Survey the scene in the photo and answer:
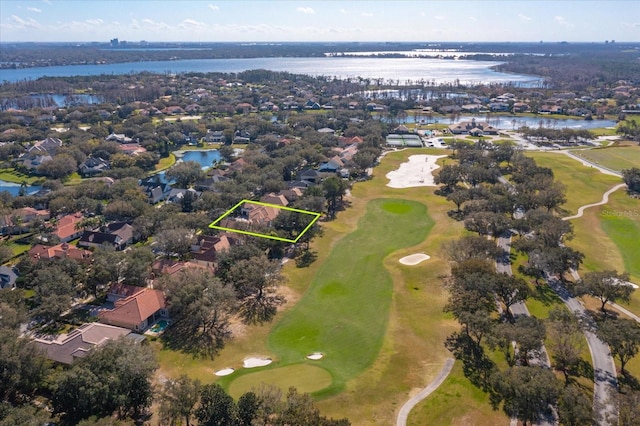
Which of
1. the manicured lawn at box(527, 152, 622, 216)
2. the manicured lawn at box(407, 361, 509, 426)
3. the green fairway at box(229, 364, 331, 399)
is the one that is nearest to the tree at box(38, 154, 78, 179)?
the green fairway at box(229, 364, 331, 399)

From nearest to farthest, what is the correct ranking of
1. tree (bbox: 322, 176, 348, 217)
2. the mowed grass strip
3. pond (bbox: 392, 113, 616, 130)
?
the mowed grass strip → tree (bbox: 322, 176, 348, 217) → pond (bbox: 392, 113, 616, 130)

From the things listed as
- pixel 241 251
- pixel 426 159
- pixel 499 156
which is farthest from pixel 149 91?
pixel 241 251

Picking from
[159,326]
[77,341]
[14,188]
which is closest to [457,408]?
[159,326]

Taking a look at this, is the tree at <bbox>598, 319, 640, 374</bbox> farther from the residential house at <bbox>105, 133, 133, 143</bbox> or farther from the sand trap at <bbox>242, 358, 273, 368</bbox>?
the residential house at <bbox>105, 133, 133, 143</bbox>

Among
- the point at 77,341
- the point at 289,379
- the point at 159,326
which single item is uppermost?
the point at 77,341

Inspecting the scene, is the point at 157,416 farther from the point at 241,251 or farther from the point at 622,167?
the point at 622,167

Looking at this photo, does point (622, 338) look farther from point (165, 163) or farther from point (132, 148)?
point (132, 148)

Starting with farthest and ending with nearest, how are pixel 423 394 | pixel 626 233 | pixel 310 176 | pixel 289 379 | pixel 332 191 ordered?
pixel 310 176 < pixel 332 191 < pixel 626 233 < pixel 289 379 < pixel 423 394

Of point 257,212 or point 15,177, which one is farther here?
point 15,177
